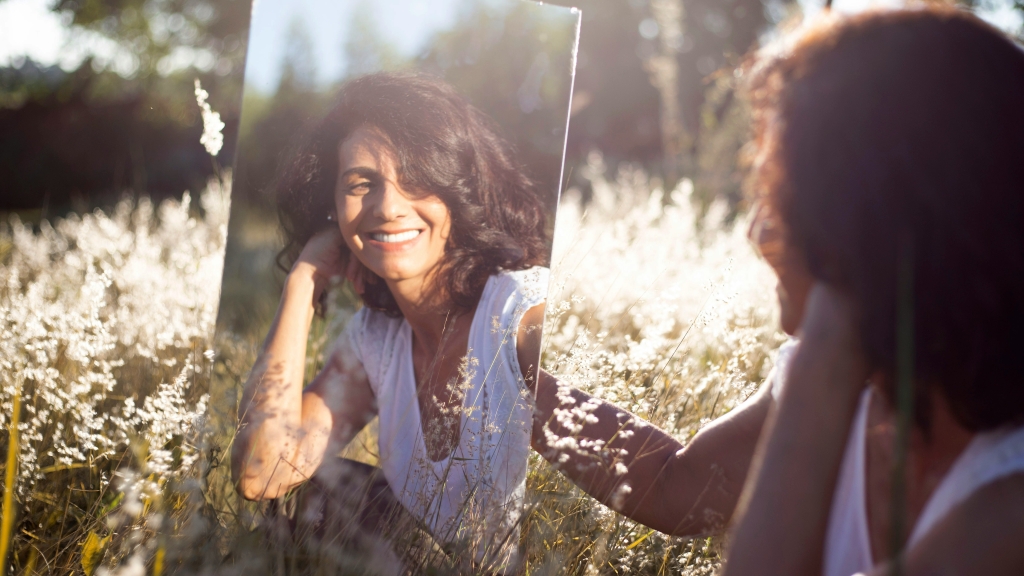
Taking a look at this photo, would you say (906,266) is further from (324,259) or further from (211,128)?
(211,128)

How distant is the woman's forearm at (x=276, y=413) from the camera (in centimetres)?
160

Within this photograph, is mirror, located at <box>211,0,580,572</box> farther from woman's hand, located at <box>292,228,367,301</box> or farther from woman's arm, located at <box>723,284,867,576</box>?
woman's arm, located at <box>723,284,867,576</box>

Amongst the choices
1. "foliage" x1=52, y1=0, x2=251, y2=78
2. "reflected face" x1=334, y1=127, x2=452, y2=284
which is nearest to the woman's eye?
"reflected face" x1=334, y1=127, x2=452, y2=284

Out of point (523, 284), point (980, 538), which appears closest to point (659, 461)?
point (523, 284)

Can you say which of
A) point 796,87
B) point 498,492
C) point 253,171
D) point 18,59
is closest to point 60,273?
point 253,171

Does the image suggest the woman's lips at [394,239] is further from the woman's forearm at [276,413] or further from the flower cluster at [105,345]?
the flower cluster at [105,345]

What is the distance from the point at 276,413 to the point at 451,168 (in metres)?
0.72

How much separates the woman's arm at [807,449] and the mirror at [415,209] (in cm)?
72

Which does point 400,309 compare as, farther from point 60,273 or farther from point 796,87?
point 60,273

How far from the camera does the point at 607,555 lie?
1.54 meters

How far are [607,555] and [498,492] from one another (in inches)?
11.1

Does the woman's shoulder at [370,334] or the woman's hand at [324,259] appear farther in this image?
the woman's shoulder at [370,334]

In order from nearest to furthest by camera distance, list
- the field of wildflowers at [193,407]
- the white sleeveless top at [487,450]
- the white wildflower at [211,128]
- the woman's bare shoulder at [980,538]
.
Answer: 1. the woman's bare shoulder at [980,538]
2. the field of wildflowers at [193,407]
3. the white sleeveless top at [487,450]
4. the white wildflower at [211,128]

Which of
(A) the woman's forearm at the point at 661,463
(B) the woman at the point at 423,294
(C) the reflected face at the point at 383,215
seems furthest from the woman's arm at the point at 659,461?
(C) the reflected face at the point at 383,215
